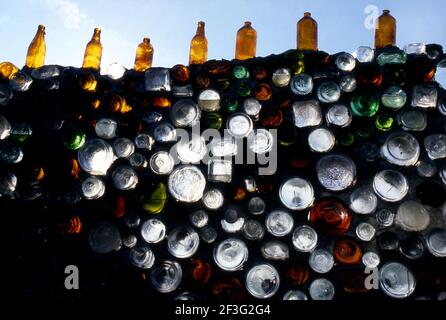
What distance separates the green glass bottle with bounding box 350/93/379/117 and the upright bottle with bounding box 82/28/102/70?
155cm

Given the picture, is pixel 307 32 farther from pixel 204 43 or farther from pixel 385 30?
pixel 204 43

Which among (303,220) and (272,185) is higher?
(272,185)

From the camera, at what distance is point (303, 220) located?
59.8 inches

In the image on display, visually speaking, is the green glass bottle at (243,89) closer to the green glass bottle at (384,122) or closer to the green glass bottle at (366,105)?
the green glass bottle at (366,105)

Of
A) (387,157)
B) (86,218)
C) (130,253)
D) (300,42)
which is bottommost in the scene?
(130,253)

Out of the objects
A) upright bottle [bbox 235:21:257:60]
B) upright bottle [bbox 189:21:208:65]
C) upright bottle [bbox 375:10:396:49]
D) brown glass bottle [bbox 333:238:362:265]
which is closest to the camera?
brown glass bottle [bbox 333:238:362:265]

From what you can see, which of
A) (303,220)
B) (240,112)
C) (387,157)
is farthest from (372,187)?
(240,112)

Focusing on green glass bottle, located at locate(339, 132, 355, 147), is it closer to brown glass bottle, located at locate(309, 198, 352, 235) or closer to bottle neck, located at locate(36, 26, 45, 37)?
brown glass bottle, located at locate(309, 198, 352, 235)

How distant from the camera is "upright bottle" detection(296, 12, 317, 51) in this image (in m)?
1.93

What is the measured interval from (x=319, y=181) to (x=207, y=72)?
75cm

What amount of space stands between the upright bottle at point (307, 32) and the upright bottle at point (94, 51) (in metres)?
1.23

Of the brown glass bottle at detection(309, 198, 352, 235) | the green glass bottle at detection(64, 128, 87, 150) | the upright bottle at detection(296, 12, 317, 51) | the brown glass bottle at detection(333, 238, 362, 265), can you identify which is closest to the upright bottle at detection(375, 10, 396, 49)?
the upright bottle at detection(296, 12, 317, 51)
